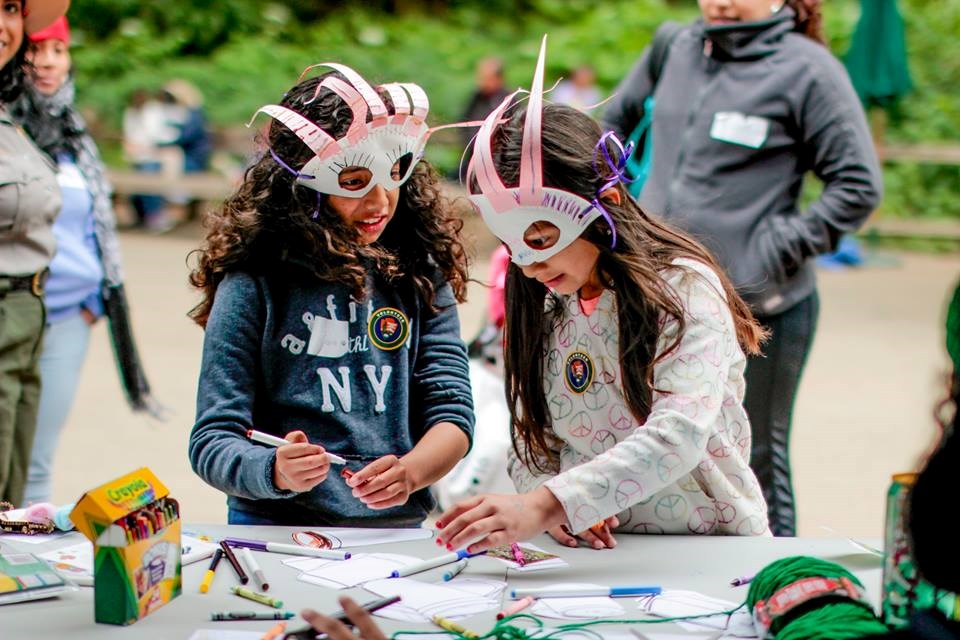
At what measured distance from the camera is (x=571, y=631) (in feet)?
5.72

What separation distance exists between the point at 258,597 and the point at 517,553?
17.3 inches

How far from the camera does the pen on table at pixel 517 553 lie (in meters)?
2.03

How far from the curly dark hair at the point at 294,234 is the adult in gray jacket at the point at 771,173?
1082mm

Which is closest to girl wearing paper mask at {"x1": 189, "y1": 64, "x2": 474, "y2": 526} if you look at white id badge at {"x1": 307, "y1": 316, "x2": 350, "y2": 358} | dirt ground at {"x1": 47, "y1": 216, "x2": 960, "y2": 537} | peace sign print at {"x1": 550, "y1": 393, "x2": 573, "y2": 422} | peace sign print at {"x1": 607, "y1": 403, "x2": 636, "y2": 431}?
white id badge at {"x1": 307, "y1": 316, "x2": 350, "y2": 358}

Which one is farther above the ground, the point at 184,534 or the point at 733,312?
the point at 733,312

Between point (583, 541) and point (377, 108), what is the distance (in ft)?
2.77

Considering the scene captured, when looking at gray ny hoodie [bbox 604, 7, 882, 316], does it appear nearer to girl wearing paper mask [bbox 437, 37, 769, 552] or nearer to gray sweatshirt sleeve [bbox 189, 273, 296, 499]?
girl wearing paper mask [bbox 437, 37, 769, 552]

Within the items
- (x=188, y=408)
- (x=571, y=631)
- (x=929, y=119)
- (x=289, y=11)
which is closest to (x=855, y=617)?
(x=571, y=631)

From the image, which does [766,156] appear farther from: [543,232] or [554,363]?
[543,232]

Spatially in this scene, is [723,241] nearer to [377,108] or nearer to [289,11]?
[377,108]

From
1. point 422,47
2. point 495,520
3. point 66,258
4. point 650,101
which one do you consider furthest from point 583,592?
point 422,47

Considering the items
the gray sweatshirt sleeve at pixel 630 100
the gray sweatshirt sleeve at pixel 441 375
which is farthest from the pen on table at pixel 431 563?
the gray sweatshirt sleeve at pixel 630 100

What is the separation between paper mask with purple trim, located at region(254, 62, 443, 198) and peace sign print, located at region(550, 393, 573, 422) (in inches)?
19.4

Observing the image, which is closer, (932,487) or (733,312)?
(932,487)
